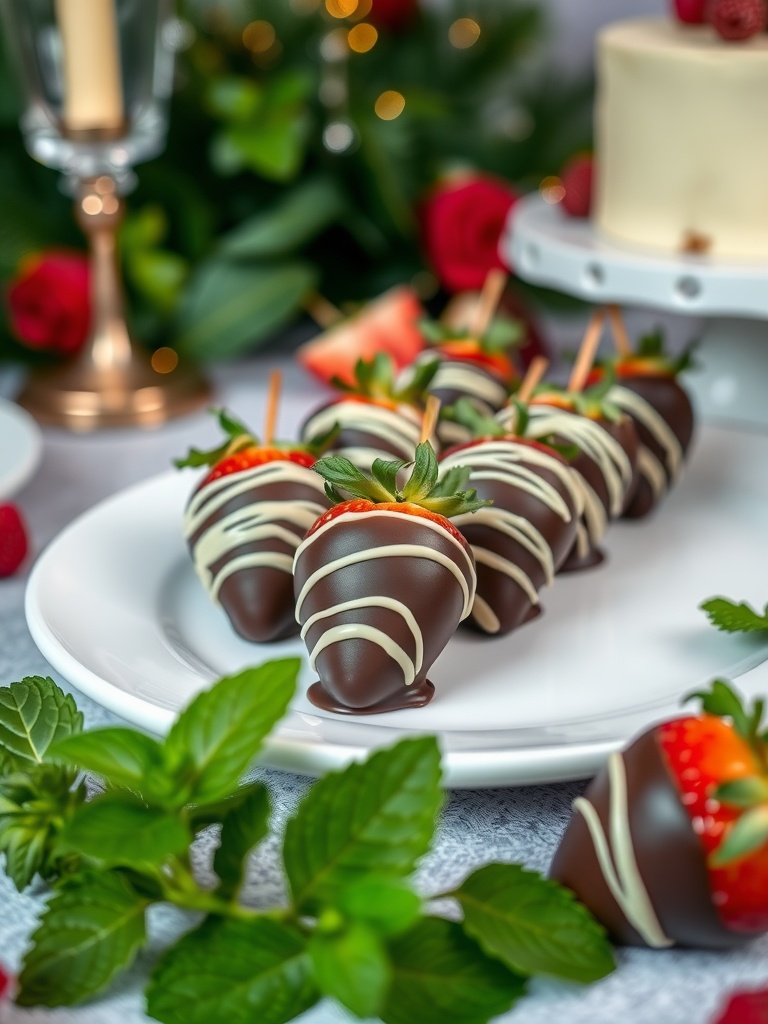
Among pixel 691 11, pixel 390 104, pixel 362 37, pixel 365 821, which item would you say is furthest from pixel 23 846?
pixel 362 37

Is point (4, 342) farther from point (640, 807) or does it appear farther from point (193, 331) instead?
point (640, 807)

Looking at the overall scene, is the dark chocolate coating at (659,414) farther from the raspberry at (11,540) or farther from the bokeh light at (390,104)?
the bokeh light at (390,104)

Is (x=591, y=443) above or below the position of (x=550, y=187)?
above

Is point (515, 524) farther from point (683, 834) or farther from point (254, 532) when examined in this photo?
point (683, 834)

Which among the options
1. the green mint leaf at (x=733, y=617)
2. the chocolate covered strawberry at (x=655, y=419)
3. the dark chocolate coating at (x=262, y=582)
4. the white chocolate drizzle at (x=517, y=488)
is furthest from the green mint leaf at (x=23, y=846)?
the chocolate covered strawberry at (x=655, y=419)

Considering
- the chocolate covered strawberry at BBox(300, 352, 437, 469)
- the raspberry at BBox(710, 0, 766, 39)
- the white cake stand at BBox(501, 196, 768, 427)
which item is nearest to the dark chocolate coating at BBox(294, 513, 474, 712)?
the chocolate covered strawberry at BBox(300, 352, 437, 469)

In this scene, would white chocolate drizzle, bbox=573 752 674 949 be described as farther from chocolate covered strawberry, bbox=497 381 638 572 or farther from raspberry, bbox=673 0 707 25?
raspberry, bbox=673 0 707 25

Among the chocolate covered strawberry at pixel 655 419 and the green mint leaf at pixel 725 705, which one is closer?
the green mint leaf at pixel 725 705
